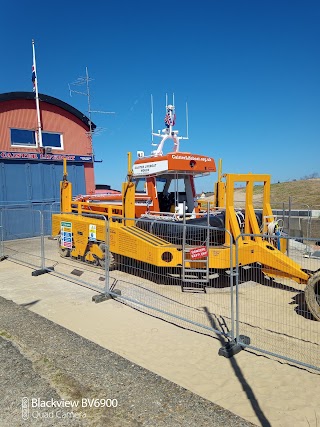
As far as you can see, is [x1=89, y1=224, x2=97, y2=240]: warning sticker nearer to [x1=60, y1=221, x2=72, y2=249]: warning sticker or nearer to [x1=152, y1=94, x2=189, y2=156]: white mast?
[x1=60, y1=221, x2=72, y2=249]: warning sticker

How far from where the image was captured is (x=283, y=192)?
35.4 m

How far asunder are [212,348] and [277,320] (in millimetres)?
1648

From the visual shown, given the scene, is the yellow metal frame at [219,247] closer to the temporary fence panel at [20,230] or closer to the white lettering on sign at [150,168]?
the white lettering on sign at [150,168]

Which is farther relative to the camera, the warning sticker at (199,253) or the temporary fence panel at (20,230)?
the temporary fence panel at (20,230)

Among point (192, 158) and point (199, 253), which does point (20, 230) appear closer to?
point (192, 158)

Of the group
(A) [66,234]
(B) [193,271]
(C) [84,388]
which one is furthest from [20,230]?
(C) [84,388]

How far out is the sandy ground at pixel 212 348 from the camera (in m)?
3.60

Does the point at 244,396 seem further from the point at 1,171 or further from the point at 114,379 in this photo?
the point at 1,171

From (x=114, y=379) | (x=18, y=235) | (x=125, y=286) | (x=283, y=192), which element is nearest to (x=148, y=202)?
(x=125, y=286)

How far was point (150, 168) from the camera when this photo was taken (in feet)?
28.2

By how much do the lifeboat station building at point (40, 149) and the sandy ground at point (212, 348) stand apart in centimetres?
851

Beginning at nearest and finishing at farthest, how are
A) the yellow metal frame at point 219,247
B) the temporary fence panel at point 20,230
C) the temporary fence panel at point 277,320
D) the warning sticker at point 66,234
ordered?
the temporary fence panel at point 277,320 < the yellow metal frame at point 219,247 < the warning sticker at point 66,234 < the temporary fence panel at point 20,230

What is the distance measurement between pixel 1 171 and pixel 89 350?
39.7ft

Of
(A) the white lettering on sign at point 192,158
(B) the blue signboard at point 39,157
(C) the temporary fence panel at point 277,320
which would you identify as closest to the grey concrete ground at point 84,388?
(C) the temporary fence panel at point 277,320
